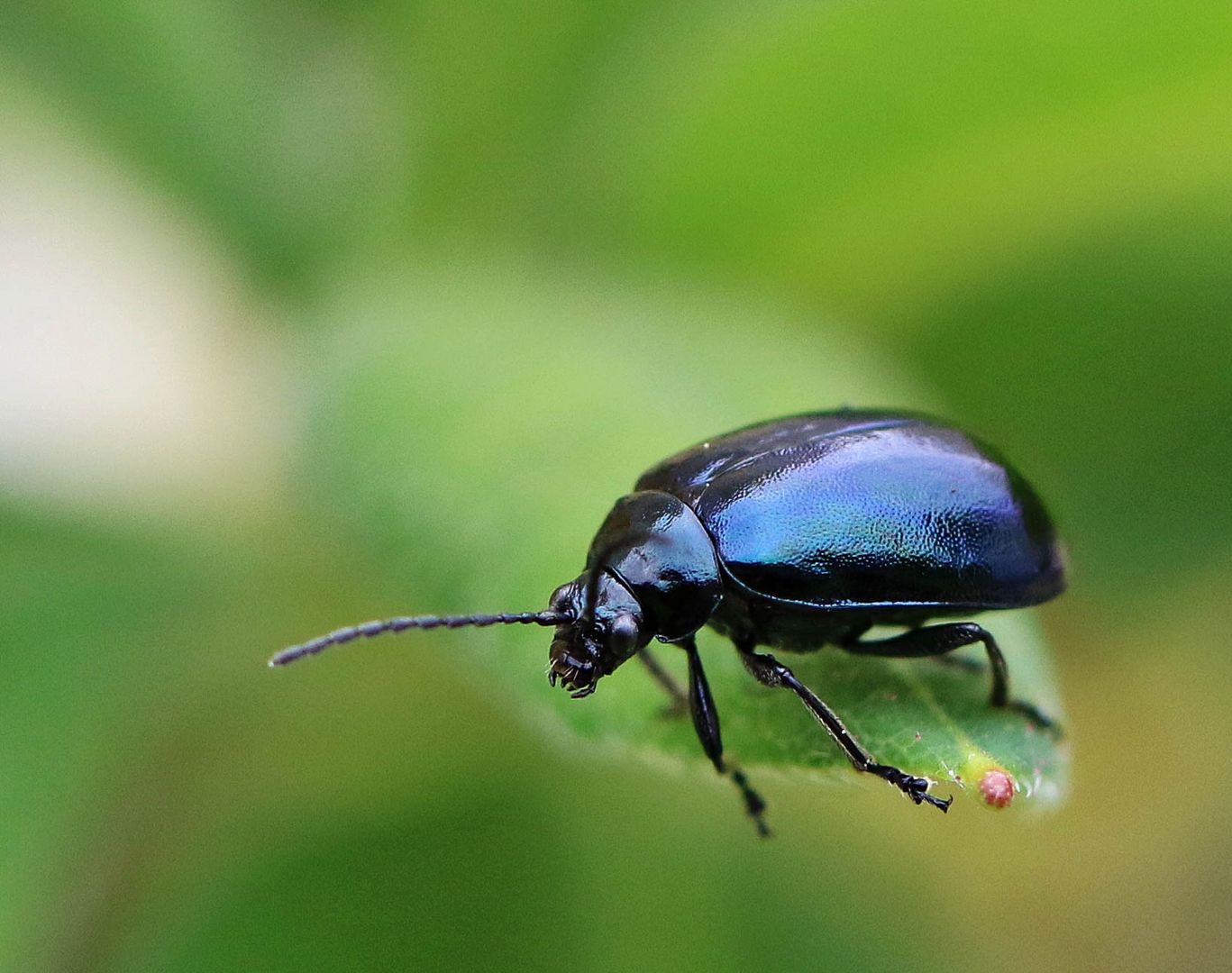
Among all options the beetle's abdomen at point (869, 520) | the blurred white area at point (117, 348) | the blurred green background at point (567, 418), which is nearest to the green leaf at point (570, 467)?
the blurred green background at point (567, 418)

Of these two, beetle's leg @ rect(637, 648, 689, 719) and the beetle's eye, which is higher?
the beetle's eye

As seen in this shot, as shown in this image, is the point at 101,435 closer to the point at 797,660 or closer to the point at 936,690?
the point at 797,660

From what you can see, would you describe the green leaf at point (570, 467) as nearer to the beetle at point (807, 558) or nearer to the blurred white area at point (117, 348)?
→ the beetle at point (807, 558)

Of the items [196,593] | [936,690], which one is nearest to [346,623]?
[196,593]

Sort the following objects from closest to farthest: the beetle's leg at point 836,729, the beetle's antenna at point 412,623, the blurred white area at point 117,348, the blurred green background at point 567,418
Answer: the beetle's leg at point 836,729, the beetle's antenna at point 412,623, the blurred green background at point 567,418, the blurred white area at point 117,348

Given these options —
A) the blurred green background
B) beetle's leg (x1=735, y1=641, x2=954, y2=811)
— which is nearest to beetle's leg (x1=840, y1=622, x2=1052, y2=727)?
beetle's leg (x1=735, y1=641, x2=954, y2=811)

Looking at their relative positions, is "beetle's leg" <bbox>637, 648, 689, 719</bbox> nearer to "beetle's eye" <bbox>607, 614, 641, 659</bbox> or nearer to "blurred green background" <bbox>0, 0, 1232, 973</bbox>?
"beetle's eye" <bbox>607, 614, 641, 659</bbox>
